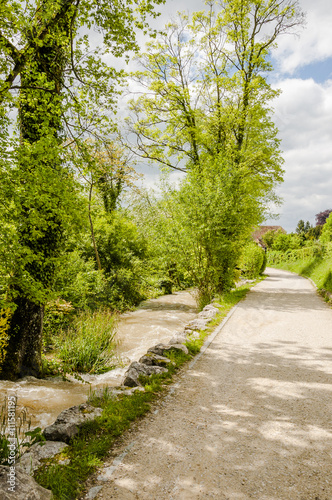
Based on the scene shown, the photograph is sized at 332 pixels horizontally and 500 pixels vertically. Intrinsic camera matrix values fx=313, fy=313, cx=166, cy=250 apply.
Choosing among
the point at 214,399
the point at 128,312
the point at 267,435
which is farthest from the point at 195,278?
the point at 267,435

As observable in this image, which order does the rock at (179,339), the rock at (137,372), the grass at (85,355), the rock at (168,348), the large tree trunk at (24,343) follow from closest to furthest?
the rock at (137,372) < the large tree trunk at (24,343) < the rock at (168,348) < the grass at (85,355) < the rock at (179,339)

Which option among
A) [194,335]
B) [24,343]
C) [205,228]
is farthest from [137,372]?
[205,228]

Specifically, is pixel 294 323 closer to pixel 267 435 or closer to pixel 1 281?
pixel 267 435

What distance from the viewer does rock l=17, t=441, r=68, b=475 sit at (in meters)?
2.96

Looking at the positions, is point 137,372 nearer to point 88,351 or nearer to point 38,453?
point 88,351

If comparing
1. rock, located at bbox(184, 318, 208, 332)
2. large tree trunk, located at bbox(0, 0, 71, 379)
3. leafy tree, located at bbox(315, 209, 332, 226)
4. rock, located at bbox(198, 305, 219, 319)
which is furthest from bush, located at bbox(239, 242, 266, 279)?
leafy tree, located at bbox(315, 209, 332, 226)

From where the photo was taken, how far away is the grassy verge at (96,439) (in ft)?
9.07

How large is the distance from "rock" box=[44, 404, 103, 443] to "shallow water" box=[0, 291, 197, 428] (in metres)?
A: 0.37

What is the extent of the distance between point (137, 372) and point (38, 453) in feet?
7.93

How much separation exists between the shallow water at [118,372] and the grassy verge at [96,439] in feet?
1.75

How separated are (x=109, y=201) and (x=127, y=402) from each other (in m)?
15.8

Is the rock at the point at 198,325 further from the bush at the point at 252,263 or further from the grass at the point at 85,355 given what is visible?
the bush at the point at 252,263

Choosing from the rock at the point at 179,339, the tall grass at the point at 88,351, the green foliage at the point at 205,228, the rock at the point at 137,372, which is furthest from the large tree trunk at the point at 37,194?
the green foliage at the point at 205,228

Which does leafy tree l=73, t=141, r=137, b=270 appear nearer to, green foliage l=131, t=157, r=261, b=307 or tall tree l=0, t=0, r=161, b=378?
tall tree l=0, t=0, r=161, b=378
